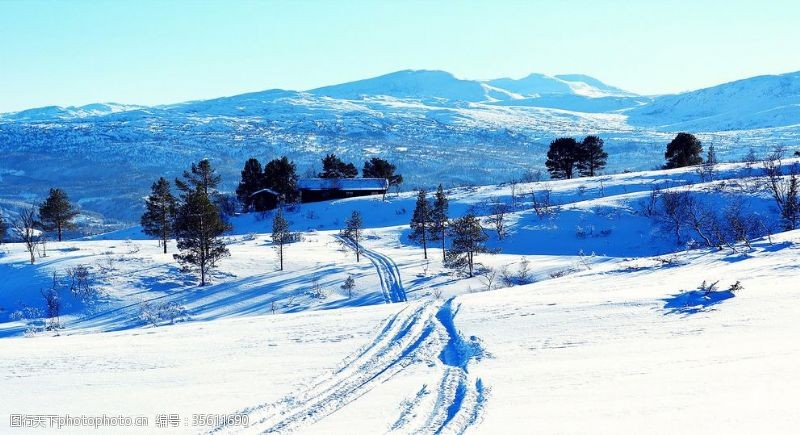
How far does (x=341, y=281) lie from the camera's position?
37.3 m

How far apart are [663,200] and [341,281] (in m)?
30.4

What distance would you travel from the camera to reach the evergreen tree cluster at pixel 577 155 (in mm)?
71812

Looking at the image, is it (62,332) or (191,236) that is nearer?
(62,332)

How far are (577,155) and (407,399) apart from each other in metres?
67.0

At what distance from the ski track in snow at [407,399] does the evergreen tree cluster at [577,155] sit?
60396 mm

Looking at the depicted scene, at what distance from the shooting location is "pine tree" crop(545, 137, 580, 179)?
2891 inches

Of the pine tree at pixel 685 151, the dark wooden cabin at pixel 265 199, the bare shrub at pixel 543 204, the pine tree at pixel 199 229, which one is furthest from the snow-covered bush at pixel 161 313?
the pine tree at pixel 685 151

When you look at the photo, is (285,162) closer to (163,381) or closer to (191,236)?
(191,236)

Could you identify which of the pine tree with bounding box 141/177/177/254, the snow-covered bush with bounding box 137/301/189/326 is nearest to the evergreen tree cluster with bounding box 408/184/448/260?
the snow-covered bush with bounding box 137/301/189/326

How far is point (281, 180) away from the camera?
7388cm

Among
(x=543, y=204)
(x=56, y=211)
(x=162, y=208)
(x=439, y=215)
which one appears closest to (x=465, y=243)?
(x=439, y=215)

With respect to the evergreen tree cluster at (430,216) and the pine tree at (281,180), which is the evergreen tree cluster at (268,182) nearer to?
the pine tree at (281,180)

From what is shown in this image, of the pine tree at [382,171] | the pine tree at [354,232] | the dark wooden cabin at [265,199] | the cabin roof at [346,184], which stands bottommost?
the pine tree at [354,232]

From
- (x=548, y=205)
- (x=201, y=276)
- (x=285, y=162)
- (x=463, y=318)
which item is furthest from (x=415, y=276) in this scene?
(x=285, y=162)
